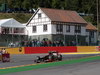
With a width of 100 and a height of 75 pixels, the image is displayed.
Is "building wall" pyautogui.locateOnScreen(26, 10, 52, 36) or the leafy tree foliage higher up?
the leafy tree foliage

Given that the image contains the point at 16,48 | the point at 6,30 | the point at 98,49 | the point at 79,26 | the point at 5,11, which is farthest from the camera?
the point at 5,11

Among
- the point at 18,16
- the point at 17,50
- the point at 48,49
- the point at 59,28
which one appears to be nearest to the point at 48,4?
the point at 18,16

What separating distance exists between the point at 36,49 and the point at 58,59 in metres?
14.5

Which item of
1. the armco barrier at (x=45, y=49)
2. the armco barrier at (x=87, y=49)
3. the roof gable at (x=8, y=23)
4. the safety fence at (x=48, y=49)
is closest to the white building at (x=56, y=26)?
the roof gable at (x=8, y=23)

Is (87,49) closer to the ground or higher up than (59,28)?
closer to the ground

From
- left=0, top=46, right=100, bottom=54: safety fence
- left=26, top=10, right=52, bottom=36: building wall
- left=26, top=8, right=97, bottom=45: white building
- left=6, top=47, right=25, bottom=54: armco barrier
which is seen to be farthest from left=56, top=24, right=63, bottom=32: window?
left=6, top=47, right=25, bottom=54: armco barrier

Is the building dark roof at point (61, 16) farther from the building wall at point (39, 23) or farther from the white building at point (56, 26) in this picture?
the building wall at point (39, 23)

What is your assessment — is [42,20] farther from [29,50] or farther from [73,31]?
[29,50]

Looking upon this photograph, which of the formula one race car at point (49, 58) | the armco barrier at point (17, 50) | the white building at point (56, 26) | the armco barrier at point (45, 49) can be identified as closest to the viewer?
the formula one race car at point (49, 58)

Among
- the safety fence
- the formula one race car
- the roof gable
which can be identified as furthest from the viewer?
the roof gable

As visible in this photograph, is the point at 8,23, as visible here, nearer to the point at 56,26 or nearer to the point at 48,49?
the point at 56,26

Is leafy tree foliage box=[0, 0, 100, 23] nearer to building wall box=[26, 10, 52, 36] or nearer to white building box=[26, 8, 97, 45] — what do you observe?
white building box=[26, 8, 97, 45]

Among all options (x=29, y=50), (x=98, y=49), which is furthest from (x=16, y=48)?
(x=98, y=49)

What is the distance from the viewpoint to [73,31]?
197 ft
